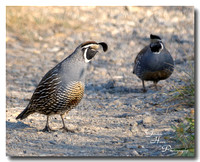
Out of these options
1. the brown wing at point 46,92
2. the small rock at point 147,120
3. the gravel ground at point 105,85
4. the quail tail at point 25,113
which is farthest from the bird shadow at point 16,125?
the small rock at point 147,120

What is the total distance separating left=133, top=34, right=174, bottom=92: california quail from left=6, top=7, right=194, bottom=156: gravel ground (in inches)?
8.2

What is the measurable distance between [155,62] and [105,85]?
965mm

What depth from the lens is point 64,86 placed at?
4688 mm

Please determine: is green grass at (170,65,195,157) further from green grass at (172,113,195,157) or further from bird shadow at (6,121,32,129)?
bird shadow at (6,121,32,129)

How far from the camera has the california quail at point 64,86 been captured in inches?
184

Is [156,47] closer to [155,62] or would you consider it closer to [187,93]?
[155,62]

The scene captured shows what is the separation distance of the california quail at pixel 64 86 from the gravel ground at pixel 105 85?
0.30 meters

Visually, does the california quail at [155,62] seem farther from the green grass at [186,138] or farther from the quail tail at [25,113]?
the quail tail at [25,113]

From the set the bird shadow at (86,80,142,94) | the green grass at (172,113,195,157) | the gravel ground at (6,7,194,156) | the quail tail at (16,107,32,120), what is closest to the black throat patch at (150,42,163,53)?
the gravel ground at (6,7,194,156)

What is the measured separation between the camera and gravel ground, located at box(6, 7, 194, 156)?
4.57m

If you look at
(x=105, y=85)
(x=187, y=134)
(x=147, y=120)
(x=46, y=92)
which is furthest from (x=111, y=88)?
(x=187, y=134)

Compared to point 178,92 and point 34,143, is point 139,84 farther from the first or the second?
point 34,143
